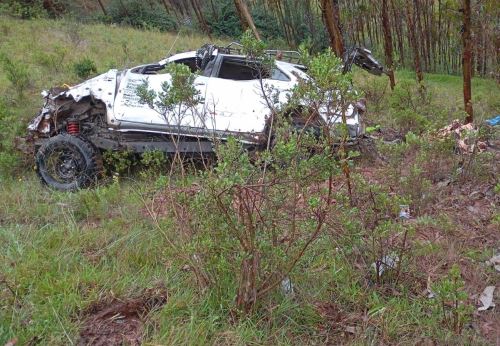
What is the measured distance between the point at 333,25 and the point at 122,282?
686cm

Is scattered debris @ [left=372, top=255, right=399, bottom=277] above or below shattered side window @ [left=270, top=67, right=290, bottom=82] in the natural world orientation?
below

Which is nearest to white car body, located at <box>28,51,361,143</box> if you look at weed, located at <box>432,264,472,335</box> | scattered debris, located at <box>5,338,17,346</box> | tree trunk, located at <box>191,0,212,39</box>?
weed, located at <box>432,264,472,335</box>

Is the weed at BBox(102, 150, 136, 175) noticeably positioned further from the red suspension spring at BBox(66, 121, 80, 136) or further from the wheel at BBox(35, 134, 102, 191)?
the red suspension spring at BBox(66, 121, 80, 136)

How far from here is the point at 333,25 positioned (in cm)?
943

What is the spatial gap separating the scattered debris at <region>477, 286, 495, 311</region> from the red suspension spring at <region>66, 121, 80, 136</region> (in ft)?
17.5

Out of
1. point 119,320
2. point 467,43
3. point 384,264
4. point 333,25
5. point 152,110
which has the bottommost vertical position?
point 384,264

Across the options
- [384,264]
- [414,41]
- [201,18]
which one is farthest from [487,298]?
[201,18]

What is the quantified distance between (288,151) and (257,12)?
2707cm

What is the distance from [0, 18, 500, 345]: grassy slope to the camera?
350 cm

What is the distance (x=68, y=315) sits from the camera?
3.59 metres

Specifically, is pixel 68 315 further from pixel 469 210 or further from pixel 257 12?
pixel 257 12

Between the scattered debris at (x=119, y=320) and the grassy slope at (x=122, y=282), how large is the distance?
0.08m

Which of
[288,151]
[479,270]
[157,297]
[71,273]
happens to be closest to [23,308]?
[71,273]

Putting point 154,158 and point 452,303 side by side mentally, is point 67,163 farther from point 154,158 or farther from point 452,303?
point 452,303
